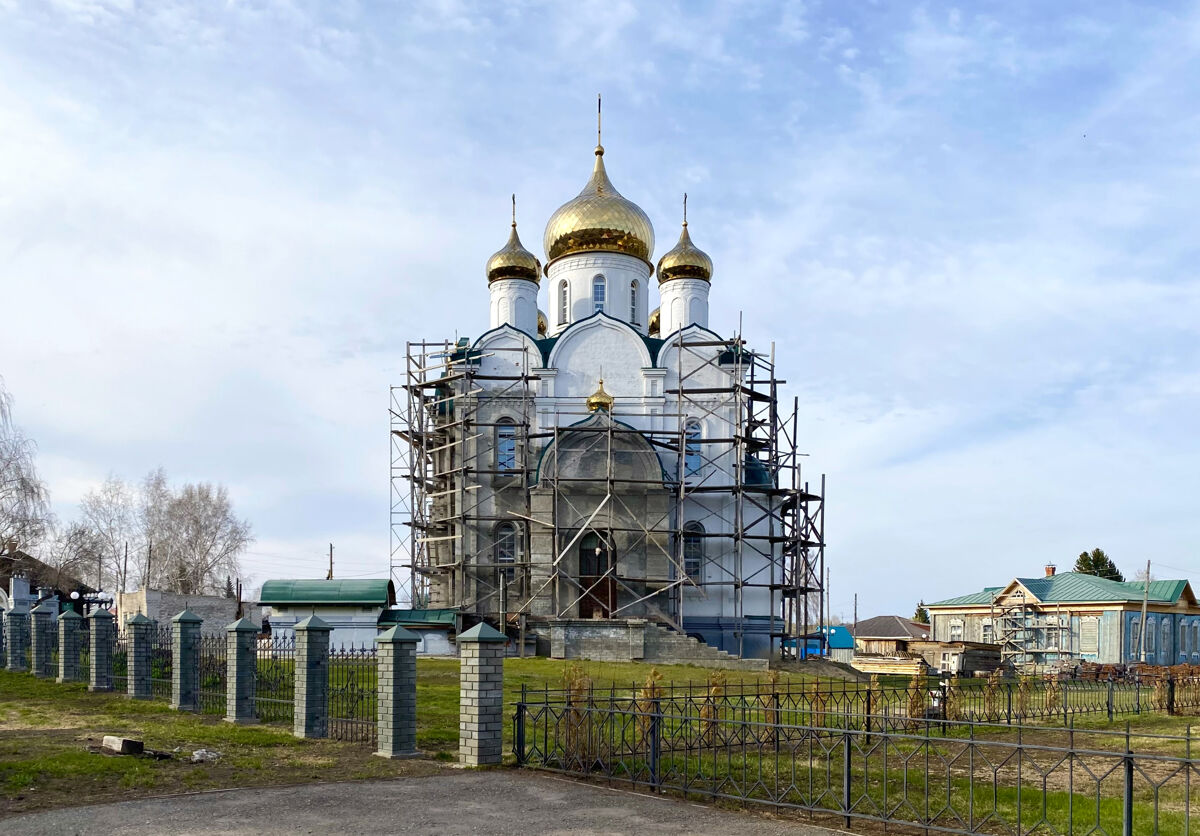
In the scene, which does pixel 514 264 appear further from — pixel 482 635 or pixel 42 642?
pixel 482 635

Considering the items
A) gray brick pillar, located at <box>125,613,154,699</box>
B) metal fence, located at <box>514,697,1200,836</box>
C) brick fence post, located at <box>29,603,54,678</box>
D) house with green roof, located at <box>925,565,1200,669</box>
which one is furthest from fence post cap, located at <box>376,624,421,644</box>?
house with green roof, located at <box>925,565,1200,669</box>

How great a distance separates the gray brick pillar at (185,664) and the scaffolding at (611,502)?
10249 millimetres

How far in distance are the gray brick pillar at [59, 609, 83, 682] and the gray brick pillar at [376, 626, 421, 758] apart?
11.6 m

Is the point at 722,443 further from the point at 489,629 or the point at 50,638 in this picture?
the point at 489,629

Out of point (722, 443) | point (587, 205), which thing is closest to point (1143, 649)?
point (722, 443)

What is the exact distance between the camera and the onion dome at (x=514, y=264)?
31875 mm

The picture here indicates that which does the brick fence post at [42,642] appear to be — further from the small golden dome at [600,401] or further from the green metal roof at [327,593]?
the small golden dome at [600,401]

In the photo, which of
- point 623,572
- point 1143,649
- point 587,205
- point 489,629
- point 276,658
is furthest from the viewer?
point 1143,649

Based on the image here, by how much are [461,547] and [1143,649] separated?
79.6 ft

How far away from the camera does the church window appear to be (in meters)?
28.1

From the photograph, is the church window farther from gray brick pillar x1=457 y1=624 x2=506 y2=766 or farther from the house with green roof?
the house with green roof

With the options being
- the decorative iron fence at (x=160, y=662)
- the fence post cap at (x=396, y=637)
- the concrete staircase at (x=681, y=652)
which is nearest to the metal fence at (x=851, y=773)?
the fence post cap at (x=396, y=637)

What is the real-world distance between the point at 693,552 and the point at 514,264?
9895 millimetres

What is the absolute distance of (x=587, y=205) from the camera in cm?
3158
